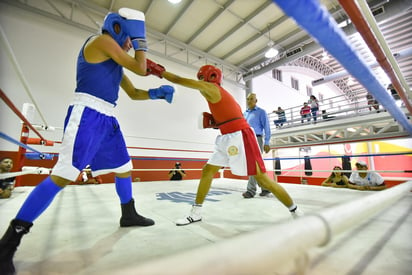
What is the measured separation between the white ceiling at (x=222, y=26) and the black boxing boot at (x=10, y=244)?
4.56 meters

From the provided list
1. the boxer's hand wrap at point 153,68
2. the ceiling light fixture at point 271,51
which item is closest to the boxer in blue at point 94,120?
the boxer's hand wrap at point 153,68

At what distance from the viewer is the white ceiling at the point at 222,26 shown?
15.4ft

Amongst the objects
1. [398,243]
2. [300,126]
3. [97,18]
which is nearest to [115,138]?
[398,243]

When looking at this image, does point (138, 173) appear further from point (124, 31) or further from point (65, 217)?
point (124, 31)

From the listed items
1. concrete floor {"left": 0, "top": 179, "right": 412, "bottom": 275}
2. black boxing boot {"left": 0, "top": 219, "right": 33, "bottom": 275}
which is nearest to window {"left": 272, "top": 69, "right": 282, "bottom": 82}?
concrete floor {"left": 0, "top": 179, "right": 412, "bottom": 275}

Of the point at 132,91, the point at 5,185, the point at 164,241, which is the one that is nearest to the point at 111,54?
the point at 132,91

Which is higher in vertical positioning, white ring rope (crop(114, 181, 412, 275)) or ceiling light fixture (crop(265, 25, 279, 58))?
ceiling light fixture (crop(265, 25, 279, 58))

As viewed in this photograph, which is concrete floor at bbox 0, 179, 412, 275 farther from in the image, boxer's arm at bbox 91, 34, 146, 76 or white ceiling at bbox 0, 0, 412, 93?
white ceiling at bbox 0, 0, 412, 93

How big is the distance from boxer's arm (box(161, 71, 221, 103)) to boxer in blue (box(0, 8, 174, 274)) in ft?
0.95

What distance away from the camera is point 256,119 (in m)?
2.84

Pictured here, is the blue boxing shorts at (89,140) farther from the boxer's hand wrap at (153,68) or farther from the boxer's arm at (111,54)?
the boxer's hand wrap at (153,68)

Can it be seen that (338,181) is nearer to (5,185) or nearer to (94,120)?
(94,120)

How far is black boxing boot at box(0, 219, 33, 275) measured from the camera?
703 mm

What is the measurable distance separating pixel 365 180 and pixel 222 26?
207 inches
